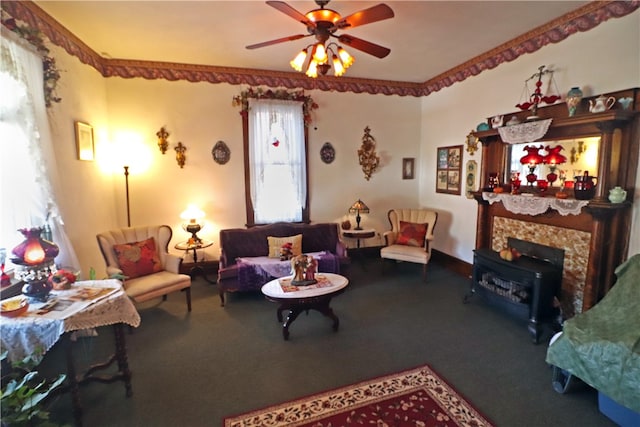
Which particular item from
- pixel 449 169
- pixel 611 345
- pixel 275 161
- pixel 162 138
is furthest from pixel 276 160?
pixel 611 345

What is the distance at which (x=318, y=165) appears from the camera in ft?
17.3

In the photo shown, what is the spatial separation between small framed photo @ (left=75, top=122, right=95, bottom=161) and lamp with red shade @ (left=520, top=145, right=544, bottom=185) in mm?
4904

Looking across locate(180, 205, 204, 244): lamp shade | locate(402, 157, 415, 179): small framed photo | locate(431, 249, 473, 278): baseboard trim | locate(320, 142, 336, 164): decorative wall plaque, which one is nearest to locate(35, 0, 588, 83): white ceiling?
locate(320, 142, 336, 164): decorative wall plaque

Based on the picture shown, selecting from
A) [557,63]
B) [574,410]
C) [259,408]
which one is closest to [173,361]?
[259,408]

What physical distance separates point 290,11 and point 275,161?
282cm

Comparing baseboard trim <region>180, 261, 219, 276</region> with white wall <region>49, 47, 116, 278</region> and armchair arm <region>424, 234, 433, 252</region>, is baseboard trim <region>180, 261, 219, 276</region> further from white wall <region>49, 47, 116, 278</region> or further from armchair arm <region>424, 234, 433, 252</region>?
armchair arm <region>424, 234, 433, 252</region>

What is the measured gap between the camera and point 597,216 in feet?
9.35

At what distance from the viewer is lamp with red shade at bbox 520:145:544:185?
346 cm

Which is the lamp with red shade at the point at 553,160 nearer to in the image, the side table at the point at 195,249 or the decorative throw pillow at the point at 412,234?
the decorative throw pillow at the point at 412,234

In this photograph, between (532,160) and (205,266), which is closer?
(532,160)

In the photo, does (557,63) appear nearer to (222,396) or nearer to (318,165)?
(318,165)

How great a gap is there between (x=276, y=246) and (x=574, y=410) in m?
3.31

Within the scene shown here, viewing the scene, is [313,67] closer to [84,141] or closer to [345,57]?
[345,57]

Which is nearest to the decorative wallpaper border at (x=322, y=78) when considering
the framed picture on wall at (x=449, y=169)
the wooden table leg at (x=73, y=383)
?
the framed picture on wall at (x=449, y=169)
